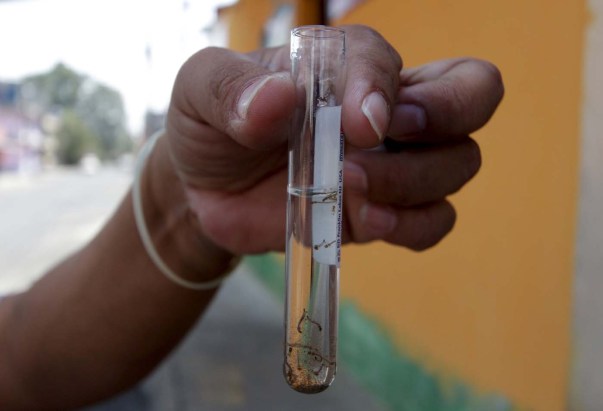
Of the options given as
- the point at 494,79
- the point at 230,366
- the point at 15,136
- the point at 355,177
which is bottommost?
the point at 15,136

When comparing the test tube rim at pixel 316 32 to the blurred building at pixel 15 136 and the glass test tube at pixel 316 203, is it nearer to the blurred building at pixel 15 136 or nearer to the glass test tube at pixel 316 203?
the glass test tube at pixel 316 203

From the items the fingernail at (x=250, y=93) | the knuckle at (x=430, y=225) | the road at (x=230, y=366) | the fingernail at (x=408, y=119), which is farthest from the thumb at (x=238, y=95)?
the road at (x=230, y=366)

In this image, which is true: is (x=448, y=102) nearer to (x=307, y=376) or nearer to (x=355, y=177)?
(x=355, y=177)

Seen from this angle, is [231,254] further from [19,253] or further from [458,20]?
[19,253]

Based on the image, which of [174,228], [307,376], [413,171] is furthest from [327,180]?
[174,228]

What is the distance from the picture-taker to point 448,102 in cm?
53

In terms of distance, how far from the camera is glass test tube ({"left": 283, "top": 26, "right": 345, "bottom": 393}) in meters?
0.37

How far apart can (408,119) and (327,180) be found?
19 centimetres

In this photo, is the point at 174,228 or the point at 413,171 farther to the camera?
the point at 174,228

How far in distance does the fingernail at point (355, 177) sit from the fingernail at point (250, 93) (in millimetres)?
203

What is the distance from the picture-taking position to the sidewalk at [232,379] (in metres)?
1.42

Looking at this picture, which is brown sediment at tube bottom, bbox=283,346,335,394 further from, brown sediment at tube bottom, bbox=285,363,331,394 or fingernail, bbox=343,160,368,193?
fingernail, bbox=343,160,368,193

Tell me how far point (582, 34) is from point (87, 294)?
771 mm

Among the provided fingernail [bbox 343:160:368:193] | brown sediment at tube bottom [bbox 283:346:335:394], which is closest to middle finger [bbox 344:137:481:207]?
fingernail [bbox 343:160:368:193]
